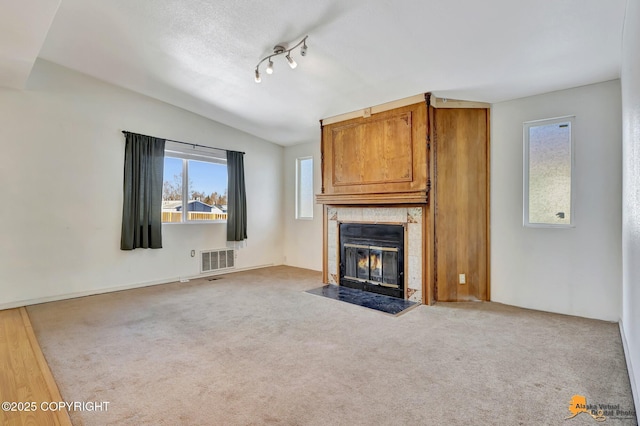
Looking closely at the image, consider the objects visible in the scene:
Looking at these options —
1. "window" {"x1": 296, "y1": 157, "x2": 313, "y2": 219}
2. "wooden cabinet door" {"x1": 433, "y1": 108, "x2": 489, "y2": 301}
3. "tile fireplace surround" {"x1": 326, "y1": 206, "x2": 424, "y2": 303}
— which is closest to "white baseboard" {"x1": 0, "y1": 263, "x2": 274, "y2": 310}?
"window" {"x1": 296, "y1": 157, "x2": 313, "y2": 219}

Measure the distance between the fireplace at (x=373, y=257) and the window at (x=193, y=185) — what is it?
8.33ft

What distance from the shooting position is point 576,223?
3.49 metres

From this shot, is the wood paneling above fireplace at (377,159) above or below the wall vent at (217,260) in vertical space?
above

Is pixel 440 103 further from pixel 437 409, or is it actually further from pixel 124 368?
pixel 124 368

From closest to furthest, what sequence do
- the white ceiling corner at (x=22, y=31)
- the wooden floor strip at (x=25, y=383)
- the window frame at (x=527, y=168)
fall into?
1. the wooden floor strip at (x=25, y=383)
2. the white ceiling corner at (x=22, y=31)
3. the window frame at (x=527, y=168)

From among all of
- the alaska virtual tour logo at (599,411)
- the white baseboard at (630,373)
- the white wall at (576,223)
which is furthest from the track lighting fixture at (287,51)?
the white baseboard at (630,373)

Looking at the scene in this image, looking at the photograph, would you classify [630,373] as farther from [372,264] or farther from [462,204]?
[372,264]

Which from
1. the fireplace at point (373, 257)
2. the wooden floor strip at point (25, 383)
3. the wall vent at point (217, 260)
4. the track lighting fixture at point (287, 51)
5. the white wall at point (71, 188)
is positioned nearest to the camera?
the wooden floor strip at point (25, 383)

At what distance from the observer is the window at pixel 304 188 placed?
21.6 ft

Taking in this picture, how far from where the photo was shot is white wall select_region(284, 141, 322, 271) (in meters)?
6.34

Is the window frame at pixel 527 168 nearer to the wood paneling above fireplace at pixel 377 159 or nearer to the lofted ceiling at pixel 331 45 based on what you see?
the lofted ceiling at pixel 331 45

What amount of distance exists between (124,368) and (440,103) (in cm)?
448

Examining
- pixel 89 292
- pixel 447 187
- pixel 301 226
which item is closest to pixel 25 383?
pixel 89 292

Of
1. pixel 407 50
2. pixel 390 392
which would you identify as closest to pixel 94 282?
pixel 390 392
